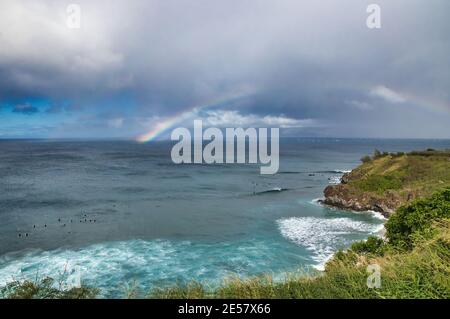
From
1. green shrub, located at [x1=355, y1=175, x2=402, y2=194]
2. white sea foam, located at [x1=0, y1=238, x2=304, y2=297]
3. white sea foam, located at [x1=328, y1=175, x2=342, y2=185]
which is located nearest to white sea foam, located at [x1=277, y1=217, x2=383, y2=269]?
white sea foam, located at [x1=0, y1=238, x2=304, y2=297]

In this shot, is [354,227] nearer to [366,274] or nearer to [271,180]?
[366,274]

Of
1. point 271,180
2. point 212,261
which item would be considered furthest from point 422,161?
point 212,261

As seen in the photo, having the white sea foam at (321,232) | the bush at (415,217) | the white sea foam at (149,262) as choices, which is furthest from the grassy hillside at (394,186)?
the bush at (415,217)

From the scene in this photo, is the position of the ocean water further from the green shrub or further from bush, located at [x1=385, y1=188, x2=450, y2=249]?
bush, located at [x1=385, y1=188, x2=450, y2=249]

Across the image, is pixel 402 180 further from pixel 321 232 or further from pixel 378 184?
pixel 321 232

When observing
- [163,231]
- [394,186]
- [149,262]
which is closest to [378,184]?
[394,186]

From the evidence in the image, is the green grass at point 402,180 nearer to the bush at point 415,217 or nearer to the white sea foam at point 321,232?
the white sea foam at point 321,232
